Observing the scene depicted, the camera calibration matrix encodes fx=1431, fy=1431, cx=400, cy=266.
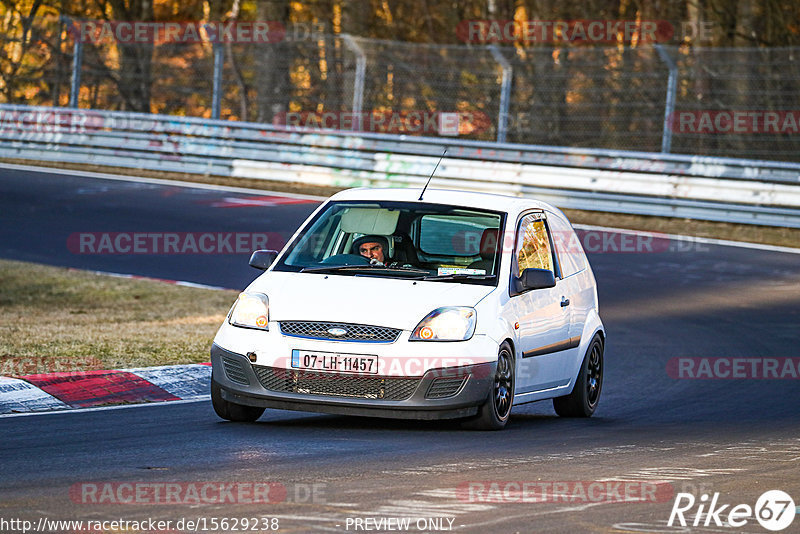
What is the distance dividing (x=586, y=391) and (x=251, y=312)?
2708 mm

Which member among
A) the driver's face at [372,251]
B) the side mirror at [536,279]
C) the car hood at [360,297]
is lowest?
the car hood at [360,297]

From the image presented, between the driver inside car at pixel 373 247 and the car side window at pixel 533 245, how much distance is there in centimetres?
85

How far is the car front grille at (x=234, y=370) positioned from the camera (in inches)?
326

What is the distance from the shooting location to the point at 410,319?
8133 mm

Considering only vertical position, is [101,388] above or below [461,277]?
below

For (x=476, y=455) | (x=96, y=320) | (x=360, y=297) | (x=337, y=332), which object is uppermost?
(x=360, y=297)

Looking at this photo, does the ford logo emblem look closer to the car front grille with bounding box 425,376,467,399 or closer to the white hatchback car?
the white hatchback car

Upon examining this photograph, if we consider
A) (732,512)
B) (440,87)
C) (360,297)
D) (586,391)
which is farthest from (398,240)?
(440,87)

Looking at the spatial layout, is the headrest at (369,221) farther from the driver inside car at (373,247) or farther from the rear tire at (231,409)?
the rear tire at (231,409)

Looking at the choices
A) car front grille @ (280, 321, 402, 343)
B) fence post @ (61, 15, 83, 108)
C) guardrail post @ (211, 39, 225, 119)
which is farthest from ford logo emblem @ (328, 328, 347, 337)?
fence post @ (61, 15, 83, 108)

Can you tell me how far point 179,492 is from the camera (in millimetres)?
6145

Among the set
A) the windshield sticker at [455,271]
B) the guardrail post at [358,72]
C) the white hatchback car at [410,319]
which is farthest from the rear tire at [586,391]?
the guardrail post at [358,72]

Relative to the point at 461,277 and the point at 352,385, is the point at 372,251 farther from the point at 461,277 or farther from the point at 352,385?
the point at 352,385

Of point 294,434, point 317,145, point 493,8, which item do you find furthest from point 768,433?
point 493,8
